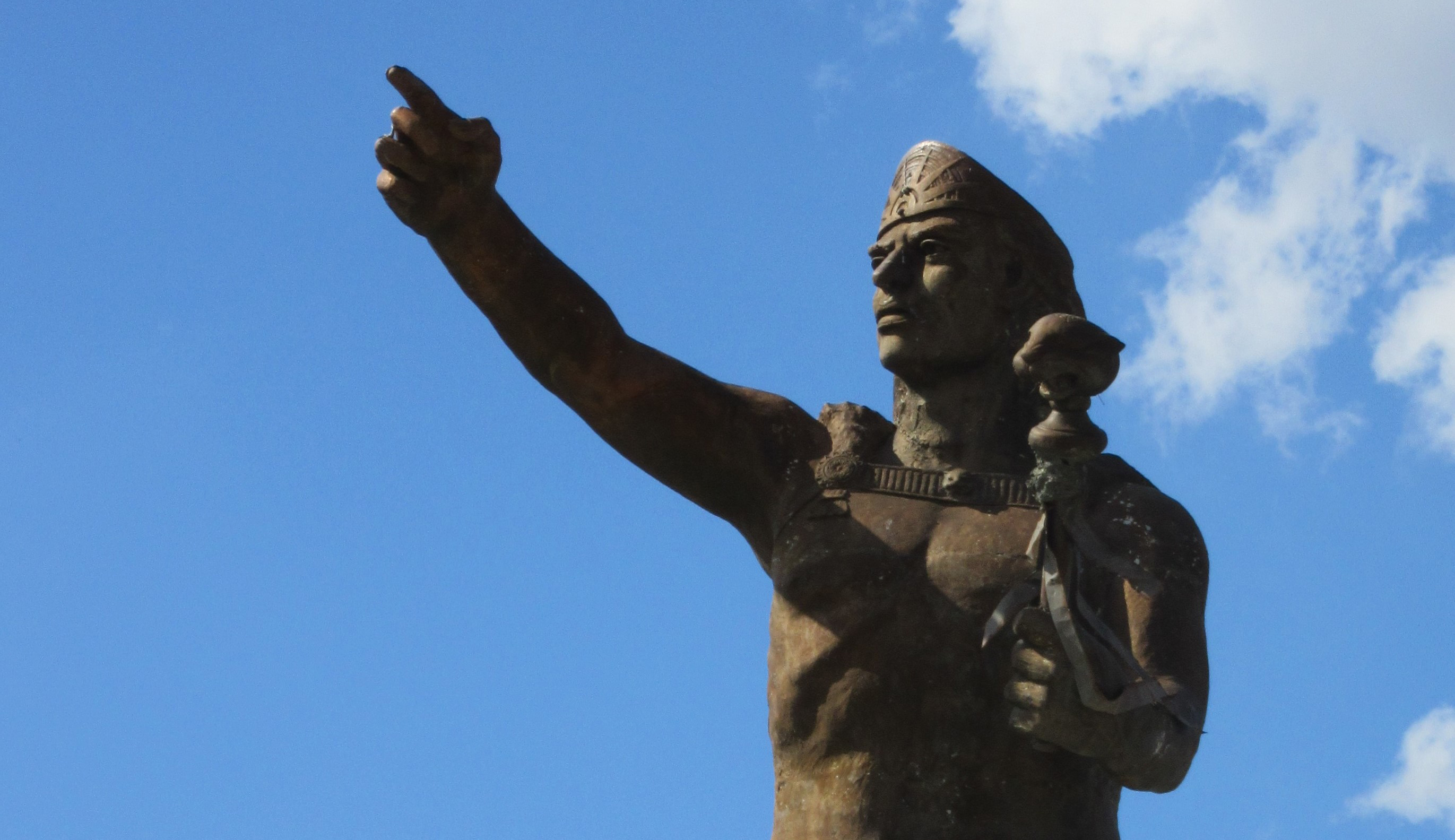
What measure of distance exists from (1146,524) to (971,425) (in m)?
0.84

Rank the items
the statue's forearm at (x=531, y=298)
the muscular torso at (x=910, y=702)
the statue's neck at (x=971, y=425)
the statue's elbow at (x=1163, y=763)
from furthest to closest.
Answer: the statue's neck at (x=971, y=425) → the statue's forearm at (x=531, y=298) → the muscular torso at (x=910, y=702) → the statue's elbow at (x=1163, y=763)

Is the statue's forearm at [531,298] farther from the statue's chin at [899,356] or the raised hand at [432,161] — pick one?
the statue's chin at [899,356]

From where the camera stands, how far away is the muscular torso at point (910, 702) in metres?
9.59

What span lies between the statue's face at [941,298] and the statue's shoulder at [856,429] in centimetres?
22

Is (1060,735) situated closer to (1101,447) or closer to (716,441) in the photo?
(1101,447)

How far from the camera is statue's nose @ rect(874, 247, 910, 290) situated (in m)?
10.5

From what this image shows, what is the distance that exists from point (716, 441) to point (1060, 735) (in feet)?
7.02

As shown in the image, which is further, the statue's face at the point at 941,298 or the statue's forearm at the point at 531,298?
the statue's face at the point at 941,298

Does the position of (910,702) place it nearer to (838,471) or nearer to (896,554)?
(896,554)

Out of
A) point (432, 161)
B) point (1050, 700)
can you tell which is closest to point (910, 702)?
point (1050, 700)

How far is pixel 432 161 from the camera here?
9930mm

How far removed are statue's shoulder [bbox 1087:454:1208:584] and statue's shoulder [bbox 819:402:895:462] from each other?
0.85 metres

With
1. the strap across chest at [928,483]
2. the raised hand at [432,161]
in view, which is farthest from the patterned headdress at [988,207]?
the raised hand at [432,161]

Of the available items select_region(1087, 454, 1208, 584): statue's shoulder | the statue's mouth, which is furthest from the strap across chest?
the statue's mouth
